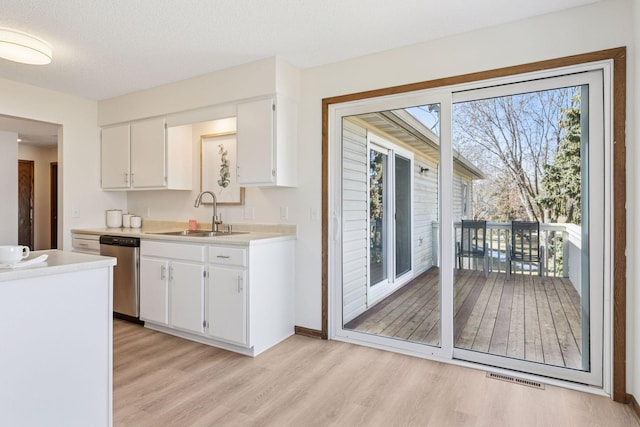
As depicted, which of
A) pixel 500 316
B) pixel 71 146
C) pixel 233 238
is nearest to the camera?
pixel 500 316

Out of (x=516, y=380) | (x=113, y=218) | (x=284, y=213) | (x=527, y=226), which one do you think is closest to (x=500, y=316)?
(x=516, y=380)

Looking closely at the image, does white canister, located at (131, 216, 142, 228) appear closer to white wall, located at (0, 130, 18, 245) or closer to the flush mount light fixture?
the flush mount light fixture

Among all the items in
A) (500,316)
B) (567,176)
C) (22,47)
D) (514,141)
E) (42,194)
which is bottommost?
(500,316)

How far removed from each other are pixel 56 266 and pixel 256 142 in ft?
6.27

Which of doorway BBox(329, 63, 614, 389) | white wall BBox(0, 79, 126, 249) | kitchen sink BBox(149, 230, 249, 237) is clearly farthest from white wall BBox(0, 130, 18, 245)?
doorway BBox(329, 63, 614, 389)

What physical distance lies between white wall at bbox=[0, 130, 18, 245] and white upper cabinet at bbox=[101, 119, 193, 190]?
2601 millimetres

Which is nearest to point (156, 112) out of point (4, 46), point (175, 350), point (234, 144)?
point (234, 144)

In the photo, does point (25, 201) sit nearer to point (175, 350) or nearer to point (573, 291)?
point (175, 350)

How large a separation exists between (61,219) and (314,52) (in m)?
3.34

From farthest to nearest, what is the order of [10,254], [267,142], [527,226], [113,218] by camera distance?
[113,218]
[267,142]
[527,226]
[10,254]

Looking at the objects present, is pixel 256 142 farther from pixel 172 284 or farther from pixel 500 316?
pixel 500 316

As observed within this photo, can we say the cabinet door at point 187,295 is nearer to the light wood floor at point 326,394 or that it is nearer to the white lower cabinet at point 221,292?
the white lower cabinet at point 221,292

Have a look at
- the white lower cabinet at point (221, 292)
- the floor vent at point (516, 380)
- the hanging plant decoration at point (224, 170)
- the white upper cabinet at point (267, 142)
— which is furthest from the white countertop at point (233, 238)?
the floor vent at point (516, 380)

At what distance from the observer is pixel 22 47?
2664 millimetres
